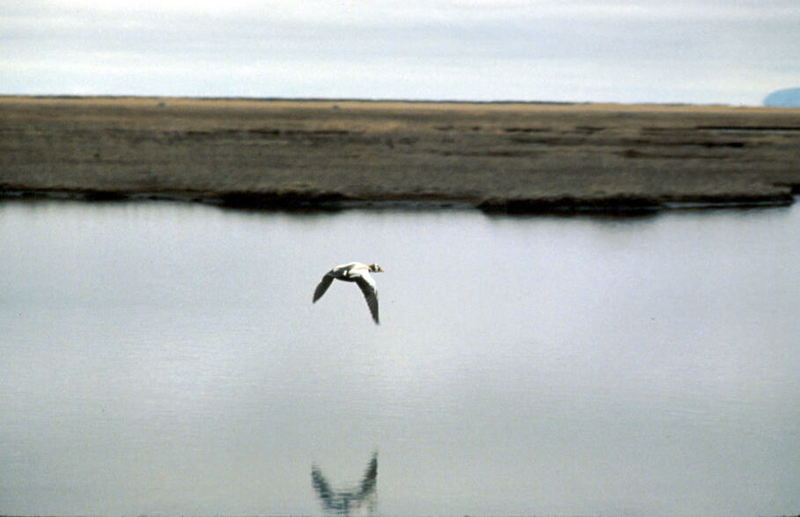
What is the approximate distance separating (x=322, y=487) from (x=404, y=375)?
423 cm

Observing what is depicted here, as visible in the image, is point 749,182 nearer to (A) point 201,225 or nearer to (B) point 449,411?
(A) point 201,225

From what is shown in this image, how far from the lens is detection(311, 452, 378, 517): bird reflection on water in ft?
34.4

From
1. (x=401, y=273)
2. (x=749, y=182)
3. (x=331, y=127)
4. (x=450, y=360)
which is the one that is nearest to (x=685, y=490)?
(x=450, y=360)

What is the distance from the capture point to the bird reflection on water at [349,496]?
10500 mm

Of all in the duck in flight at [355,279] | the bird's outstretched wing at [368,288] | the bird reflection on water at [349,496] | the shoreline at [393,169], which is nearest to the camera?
the bird reflection on water at [349,496]

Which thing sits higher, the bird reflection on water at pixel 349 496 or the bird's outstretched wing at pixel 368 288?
the bird's outstretched wing at pixel 368 288

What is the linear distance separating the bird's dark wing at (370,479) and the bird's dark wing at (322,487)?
277 millimetres

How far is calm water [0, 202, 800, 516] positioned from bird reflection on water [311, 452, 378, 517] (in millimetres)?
97

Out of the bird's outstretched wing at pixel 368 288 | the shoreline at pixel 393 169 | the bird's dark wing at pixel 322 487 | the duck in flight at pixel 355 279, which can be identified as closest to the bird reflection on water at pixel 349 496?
the bird's dark wing at pixel 322 487

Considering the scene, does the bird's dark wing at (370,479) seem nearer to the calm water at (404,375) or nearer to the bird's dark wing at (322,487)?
the calm water at (404,375)

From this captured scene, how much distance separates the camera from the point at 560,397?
1430 cm

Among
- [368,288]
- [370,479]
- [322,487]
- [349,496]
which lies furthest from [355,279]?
[349,496]

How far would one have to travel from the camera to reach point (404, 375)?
15.1 metres

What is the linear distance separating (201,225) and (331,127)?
1615 inches
